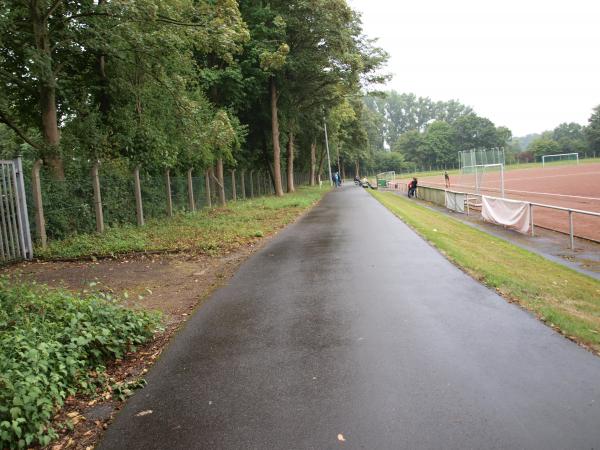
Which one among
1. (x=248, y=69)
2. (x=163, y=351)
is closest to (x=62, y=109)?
(x=248, y=69)

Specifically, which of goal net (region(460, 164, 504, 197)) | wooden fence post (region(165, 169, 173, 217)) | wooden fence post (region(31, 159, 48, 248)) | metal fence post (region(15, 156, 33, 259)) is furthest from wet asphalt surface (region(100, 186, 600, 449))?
goal net (region(460, 164, 504, 197))

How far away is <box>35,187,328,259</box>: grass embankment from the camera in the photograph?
36.3 ft

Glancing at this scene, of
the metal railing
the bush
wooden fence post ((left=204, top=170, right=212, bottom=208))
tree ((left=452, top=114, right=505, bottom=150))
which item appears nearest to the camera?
the bush

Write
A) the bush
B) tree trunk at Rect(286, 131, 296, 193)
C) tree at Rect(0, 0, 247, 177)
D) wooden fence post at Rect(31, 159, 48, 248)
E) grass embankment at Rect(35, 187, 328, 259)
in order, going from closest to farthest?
the bush < grass embankment at Rect(35, 187, 328, 259) < wooden fence post at Rect(31, 159, 48, 248) < tree at Rect(0, 0, 247, 177) < tree trunk at Rect(286, 131, 296, 193)

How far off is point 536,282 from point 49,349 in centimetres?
766

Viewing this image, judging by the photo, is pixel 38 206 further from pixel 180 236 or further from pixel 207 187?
pixel 207 187

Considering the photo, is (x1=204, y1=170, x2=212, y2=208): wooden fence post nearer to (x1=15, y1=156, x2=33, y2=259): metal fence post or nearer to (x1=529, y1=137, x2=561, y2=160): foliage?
(x1=15, y1=156, x2=33, y2=259): metal fence post

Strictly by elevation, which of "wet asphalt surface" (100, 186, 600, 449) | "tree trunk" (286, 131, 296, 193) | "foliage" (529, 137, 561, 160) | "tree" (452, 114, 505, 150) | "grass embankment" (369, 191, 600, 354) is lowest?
"grass embankment" (369, 191, 600, 354)

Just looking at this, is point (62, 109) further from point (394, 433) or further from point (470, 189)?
point (470, 189)

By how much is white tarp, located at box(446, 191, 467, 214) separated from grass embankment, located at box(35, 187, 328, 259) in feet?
30.0

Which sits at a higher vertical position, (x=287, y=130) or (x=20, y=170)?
(x=287, y=130)

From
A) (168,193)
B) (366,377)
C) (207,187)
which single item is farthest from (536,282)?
(207,187)

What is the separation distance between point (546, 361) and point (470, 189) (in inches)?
1348

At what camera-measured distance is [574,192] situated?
91.6 ft
